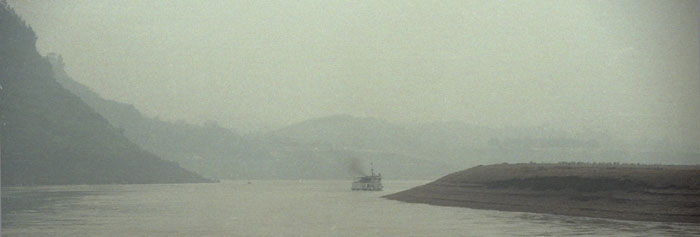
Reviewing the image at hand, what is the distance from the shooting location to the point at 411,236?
6712cm

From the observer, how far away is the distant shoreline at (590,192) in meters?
85.9

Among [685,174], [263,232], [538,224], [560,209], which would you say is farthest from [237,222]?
[685,174]

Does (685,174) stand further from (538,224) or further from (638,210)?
(538,224)

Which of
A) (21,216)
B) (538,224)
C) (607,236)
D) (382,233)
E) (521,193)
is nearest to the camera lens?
(607,236)

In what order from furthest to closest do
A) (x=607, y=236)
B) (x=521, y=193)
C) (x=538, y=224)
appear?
1. (x=521, y=193)
2. (x=538, y=224)
3. (x=607, y=236)

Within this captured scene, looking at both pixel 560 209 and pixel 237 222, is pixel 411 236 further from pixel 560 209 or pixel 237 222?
pixel 560 209

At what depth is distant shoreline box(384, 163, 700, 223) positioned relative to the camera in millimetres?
85938

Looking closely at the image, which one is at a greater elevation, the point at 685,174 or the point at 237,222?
the point at 685,174

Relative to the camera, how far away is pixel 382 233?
233ft

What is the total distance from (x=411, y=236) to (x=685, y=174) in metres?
47.4

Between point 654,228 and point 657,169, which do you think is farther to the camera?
point 657,169

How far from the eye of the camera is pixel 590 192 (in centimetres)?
10000

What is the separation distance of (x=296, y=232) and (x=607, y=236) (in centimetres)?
3146

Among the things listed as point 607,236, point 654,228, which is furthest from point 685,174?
point 607,236
